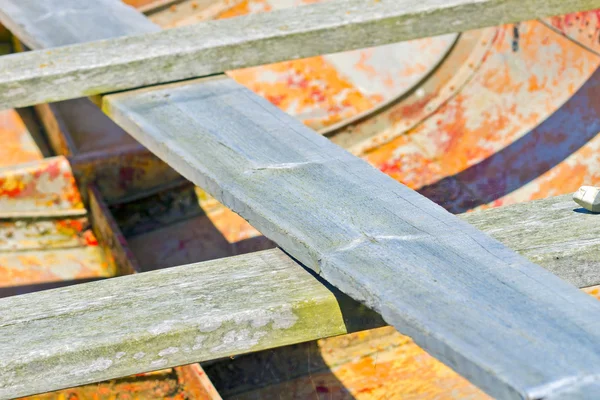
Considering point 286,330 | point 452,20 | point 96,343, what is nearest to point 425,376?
point 452,20

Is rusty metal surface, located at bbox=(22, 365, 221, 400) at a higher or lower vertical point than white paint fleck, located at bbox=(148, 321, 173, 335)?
lower

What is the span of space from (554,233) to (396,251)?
35 cm

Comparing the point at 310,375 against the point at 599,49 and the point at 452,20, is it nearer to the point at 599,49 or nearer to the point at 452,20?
the point at 452,20

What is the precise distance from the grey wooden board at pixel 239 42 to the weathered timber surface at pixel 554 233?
0.94m

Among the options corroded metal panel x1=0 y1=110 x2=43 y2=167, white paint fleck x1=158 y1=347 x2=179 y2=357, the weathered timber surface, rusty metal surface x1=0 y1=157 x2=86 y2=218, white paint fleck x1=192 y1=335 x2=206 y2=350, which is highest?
the weathered timber surface

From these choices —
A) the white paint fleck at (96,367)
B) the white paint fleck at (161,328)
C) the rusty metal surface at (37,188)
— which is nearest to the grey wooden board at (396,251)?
the white paint fleck at (161,328)

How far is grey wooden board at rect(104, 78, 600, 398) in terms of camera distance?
38.3 inches

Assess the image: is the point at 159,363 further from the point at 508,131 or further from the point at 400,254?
the point at 508,131

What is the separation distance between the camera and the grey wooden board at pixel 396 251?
0.97 metres

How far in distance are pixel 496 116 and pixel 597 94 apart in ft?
1.36

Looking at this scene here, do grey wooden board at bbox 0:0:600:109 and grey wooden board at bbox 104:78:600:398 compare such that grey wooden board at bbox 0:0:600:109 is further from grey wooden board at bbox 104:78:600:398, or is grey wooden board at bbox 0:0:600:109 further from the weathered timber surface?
the weathered timber surface

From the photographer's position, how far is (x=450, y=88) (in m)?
3.59

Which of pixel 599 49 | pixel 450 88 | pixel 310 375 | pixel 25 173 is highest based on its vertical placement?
pixel 599 49

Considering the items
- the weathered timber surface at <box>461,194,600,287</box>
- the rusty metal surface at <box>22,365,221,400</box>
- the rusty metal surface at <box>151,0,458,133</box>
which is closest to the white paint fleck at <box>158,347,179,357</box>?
the weathered timber surface at <box>461,194,600,287</box>
